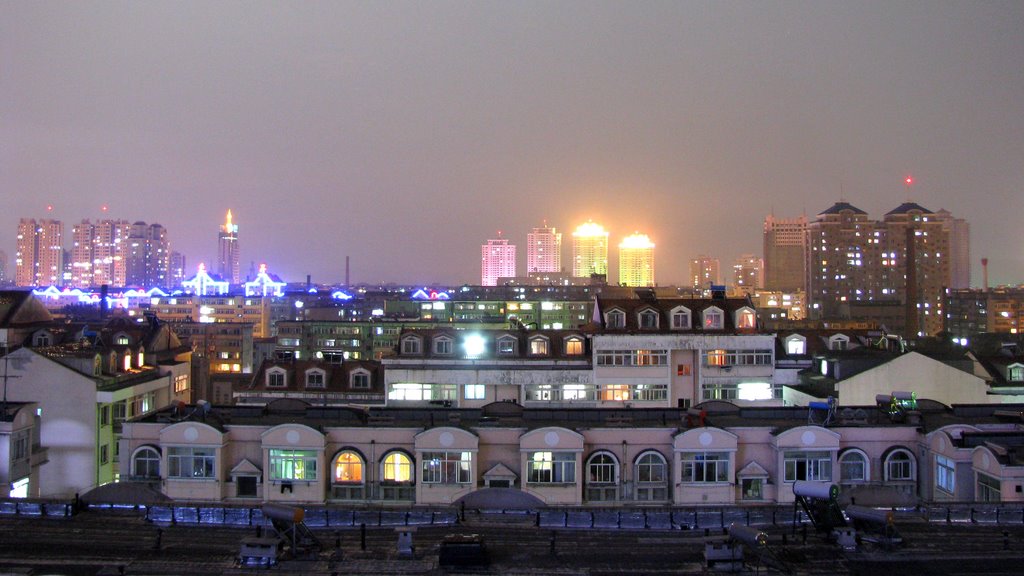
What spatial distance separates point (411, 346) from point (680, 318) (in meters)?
12.1

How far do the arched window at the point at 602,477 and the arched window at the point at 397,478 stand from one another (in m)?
4.98

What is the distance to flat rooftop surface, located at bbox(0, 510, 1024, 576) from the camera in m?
16.2

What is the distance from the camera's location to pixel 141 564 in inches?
650

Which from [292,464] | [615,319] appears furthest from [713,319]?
[292,464]

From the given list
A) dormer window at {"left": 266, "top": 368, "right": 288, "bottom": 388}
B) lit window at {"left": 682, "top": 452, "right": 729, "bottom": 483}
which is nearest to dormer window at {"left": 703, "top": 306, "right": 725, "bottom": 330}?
lit window at {"left": 682, "top": 452, "right": 729, "bottom": 483}

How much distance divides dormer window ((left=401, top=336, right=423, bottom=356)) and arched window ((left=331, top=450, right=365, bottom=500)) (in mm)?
14040

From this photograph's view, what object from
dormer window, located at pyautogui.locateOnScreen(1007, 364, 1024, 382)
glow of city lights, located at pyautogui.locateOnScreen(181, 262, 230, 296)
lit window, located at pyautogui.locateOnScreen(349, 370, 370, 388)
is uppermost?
glow of city lights, located at pyautogui.locateOnScreen(181, 262, 230, 296)

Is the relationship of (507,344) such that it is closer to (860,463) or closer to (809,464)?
(809,464)

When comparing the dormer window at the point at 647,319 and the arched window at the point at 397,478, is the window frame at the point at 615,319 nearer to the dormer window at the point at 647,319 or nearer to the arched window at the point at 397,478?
the dormer window at the point at 647,319

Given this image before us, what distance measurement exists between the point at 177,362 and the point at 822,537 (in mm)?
32525

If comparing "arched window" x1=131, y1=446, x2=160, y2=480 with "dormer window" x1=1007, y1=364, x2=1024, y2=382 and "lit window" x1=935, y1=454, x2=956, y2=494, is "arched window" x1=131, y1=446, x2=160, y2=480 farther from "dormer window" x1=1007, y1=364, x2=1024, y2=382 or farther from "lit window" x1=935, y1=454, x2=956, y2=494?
"dormer window" x1=1007, y1=364, x2=1024, y2=382

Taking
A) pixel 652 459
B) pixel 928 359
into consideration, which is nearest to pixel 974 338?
pixel 928 359

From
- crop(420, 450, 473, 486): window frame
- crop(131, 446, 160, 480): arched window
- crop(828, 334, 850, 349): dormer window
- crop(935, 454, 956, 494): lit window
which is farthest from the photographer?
crop(828, 334, 850, 349): dormer window

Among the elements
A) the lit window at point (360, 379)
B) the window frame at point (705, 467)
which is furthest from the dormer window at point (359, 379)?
the window frame at point (705, 467)
